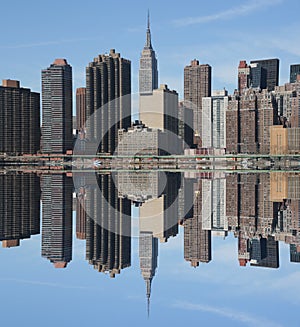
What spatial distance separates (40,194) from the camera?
109 ft

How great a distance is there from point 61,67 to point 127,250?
18842 cm

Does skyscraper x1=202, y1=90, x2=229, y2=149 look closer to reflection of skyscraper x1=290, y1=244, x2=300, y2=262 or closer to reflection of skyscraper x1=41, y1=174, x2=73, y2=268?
reflection of skyscraper x1=41, y1=174, x2=73, y2=268

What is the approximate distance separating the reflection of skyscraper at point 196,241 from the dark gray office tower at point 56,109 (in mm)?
167067

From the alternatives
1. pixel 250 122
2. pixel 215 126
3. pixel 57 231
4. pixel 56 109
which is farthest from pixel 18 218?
pixel 215 126

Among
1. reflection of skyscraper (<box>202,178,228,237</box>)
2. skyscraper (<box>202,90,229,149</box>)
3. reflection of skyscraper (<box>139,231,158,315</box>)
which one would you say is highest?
skyscraper (<box>202,90,229,149</box>)

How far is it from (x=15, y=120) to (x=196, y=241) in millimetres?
185204

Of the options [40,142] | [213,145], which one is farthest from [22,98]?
[213,145]

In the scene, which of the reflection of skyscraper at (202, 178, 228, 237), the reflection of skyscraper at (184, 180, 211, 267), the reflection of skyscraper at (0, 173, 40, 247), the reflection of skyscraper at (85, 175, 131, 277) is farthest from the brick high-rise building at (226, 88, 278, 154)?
the reflection of skyscraper at (184, 180, 211, 267)

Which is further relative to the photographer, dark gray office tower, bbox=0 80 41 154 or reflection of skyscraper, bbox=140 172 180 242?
dark gray office tower, bbox=0 80 41 154

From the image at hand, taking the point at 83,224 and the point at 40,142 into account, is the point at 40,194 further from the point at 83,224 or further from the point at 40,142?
the point at 40,142

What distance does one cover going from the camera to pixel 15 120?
194 metres

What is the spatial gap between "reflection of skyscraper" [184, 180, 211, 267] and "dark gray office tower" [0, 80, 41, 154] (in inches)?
6922

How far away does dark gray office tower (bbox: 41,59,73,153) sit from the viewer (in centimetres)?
18762

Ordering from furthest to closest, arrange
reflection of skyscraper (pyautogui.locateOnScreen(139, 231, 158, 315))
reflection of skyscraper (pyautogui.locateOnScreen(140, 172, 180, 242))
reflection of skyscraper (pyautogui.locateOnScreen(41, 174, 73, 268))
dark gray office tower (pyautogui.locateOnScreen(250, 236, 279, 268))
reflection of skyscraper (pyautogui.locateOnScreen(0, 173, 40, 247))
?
reflection of skyscraper (pyautogui.locateOnScreen(140, 172, 180, 242)), reflection of skyscraper (pyautogui.locateOnScreen(0, 173, 40, 247)), reflection of skyscraper (pyautogui.locateOnScreen(41, 174, 73, 268)), dark gray office tower (pyautogui.locateOnScreen(250, 236, 279, 268)), reflection of skyscraper (pyautogui.locateOnScreen(139, 231, 158, 315))
